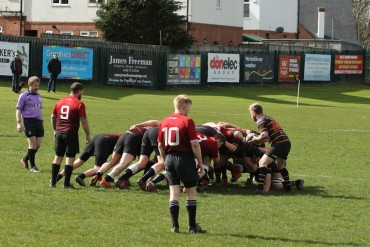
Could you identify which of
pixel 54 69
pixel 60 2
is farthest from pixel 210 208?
pixel 60 2

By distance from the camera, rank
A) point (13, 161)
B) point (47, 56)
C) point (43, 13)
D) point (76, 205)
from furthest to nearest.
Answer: point (43, 13) → point (47, 56) → point (13, 161) → point (76, 205)

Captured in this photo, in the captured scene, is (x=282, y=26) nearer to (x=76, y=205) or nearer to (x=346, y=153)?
(x=346, y=153)

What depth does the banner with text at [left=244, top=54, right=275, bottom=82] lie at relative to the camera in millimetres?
57438

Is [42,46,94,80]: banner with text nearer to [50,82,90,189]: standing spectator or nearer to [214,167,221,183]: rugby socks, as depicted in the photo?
[214,167,221,183]: rugby socks

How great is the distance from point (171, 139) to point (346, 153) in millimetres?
12972

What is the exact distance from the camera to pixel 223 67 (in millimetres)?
55562

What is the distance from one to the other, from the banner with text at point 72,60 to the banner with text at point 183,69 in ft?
18.3

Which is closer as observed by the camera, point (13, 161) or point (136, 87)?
point (13, 161)

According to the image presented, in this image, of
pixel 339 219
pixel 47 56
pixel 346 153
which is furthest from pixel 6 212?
pixel 47 56

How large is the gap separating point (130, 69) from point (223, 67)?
7930mm

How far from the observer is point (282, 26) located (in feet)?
269

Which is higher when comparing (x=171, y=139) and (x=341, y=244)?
(x=171, y=139)

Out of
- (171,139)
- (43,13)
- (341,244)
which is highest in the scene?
(43,13)

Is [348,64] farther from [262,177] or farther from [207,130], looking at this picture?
[207,130]
